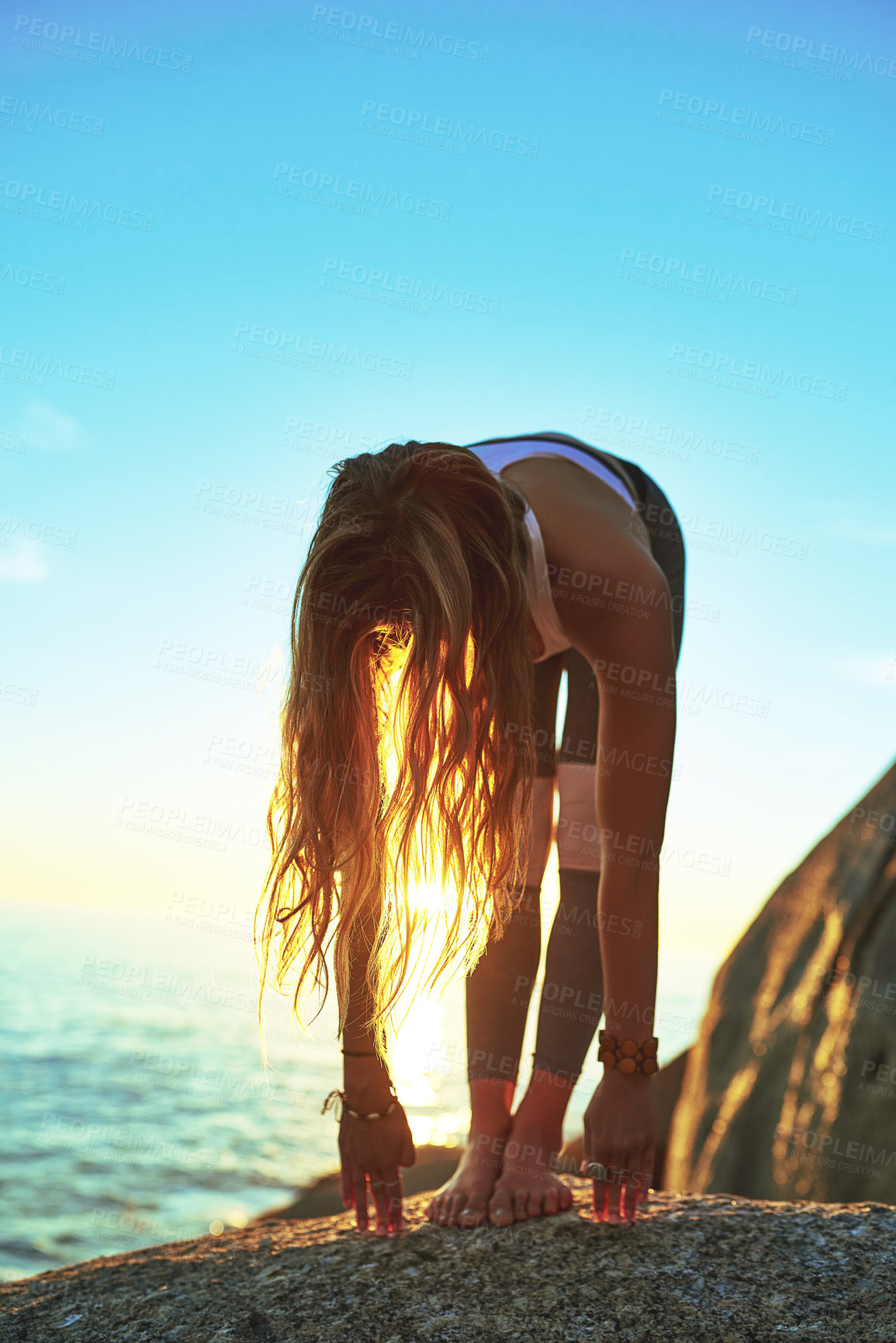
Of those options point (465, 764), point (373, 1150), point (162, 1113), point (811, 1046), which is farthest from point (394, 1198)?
point (162, 1113)

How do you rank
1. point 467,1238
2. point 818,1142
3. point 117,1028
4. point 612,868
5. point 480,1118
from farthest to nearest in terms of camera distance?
point 117,1028 < point 818,1142 < point 480,1118 < point 467,1238 < point 612,868

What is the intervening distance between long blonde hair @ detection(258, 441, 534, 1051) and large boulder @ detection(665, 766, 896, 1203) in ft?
14.3

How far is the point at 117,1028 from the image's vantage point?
30672mm

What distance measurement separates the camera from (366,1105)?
200cm

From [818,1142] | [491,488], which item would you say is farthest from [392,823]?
[818,1142]

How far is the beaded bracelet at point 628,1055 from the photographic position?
1877 mm

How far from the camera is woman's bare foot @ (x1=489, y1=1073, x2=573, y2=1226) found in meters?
2.17

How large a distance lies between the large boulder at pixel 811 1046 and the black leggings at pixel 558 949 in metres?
3.74

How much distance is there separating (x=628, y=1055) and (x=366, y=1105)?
2.04 feet

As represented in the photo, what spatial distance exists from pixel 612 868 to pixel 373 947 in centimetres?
56

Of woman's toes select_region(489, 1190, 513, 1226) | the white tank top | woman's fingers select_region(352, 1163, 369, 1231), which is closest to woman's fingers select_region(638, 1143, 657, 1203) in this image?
woman's toes select_region(489, 1190, 513, 1226)

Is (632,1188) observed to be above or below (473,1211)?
above

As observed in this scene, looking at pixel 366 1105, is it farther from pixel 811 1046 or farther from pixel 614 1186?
pixel 811 1046

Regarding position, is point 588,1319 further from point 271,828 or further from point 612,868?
point 271,828
